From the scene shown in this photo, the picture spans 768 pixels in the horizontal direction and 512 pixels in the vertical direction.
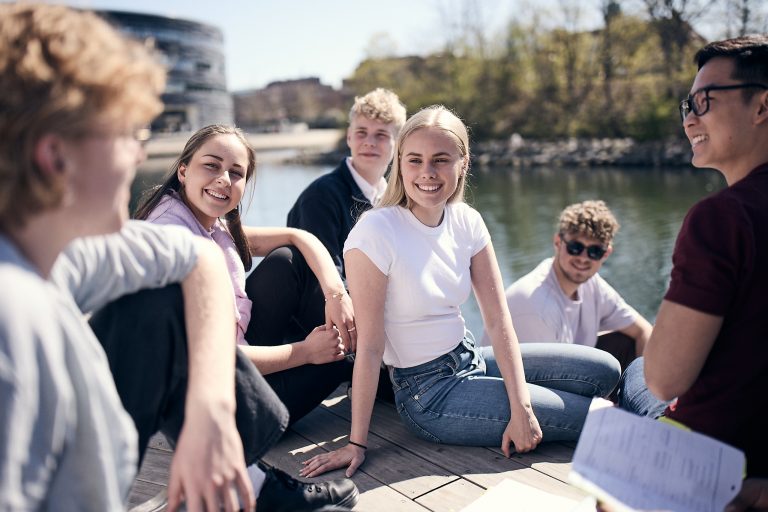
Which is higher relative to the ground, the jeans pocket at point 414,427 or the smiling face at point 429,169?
the smiling face at point 429,169

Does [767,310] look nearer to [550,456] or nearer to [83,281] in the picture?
[550,456]

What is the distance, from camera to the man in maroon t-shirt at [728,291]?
4.50 feet

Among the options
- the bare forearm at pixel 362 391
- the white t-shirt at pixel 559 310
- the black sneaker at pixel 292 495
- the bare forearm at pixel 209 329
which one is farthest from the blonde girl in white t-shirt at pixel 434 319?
the bare forearm at pixel 209 329

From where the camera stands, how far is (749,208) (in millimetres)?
1378

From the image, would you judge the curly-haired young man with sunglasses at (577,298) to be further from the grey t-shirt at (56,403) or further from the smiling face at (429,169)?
the grey t-shirt at (56,403)

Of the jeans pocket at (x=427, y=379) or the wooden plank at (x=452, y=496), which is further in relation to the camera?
the jeans pocket at (x=427, y=379)

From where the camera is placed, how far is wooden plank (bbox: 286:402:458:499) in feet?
6.82

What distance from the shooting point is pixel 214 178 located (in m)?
2.41

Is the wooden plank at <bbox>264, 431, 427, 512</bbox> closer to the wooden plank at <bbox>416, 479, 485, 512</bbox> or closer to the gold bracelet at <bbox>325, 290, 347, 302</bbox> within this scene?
the wooden plank at <bbox>416, 479, 485, 512</bbox>

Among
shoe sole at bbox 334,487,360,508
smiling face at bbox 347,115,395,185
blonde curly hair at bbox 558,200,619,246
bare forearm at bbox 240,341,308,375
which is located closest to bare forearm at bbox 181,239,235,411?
shoe sole at bbox 334,487,360,508

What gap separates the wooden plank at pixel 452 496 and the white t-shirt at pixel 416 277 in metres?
0.44

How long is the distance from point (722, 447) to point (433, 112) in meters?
1.46

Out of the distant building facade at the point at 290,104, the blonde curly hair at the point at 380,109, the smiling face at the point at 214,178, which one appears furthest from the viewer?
the distant building facade at the point at 290,104

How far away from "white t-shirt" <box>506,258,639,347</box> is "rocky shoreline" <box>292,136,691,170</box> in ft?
62.5
